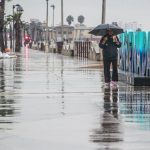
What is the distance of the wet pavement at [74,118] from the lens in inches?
388

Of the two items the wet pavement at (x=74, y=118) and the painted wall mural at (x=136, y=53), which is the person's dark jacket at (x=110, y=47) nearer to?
the painted wall mural at (x=136, y=53)

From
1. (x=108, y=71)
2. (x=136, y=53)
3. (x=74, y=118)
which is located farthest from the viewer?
(x=136, y=53)

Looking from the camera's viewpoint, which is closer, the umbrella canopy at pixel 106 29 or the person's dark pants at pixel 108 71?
the person's dark pants at pixel 108 71

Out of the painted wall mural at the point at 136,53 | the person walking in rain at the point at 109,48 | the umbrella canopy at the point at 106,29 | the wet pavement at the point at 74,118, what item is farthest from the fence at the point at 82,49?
the wet pavement at the point at 74,118

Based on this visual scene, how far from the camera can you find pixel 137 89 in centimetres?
1995

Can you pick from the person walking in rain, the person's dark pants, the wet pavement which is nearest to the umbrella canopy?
the person walking in rain

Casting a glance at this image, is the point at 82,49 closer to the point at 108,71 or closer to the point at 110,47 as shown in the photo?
the point at 110,47

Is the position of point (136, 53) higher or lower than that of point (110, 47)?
lower

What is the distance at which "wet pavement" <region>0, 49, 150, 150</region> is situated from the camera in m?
9.84

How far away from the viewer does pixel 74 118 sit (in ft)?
42.0

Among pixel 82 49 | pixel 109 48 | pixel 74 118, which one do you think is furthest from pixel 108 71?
pixel 82 49

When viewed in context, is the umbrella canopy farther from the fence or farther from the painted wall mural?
the fence

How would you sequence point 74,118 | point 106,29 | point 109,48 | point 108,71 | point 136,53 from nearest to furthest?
point 74,118
point 108,71
point 109,48
point 106,29
point 136,53

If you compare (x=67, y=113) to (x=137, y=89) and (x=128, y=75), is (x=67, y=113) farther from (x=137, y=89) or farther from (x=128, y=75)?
(x=128, y=75)
